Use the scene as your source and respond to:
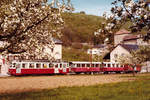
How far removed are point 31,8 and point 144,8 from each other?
5894mm

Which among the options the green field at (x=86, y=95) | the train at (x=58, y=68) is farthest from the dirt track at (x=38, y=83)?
the train at (x=58, y=68)

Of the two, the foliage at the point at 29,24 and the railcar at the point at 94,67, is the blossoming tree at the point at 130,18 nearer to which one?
the foliage at the point at 29,24

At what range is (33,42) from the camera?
13781mm

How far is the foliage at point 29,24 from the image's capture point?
11.6 m

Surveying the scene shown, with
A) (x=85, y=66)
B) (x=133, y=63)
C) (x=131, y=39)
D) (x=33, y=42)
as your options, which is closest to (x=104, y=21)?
(x=33, y=42)

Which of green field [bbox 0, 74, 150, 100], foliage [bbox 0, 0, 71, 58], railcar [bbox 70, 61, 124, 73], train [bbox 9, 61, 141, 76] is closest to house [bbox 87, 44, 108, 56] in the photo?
railcar [bbox 70, 61, 124, 73]

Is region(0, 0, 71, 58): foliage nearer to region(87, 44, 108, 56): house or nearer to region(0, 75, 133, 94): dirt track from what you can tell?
region(0, 75, 133, 94): dirt track

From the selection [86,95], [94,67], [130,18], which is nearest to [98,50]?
[94,67]

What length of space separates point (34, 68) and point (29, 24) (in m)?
33.6

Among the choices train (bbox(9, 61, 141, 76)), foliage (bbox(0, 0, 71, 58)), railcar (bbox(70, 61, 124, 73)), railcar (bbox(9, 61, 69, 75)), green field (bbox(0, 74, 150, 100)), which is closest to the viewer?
foliage (bbox(0, 0, 71, 58))

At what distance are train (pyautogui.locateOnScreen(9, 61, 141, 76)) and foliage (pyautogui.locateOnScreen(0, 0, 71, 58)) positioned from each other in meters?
25.7

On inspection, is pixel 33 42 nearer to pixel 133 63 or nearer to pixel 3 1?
pixel 3 1

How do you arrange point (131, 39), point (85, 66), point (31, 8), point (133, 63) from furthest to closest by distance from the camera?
point (131, 39), point (85, 66), point (133, 63), point (31, 8)

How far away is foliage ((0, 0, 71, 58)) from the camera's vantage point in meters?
11.6
